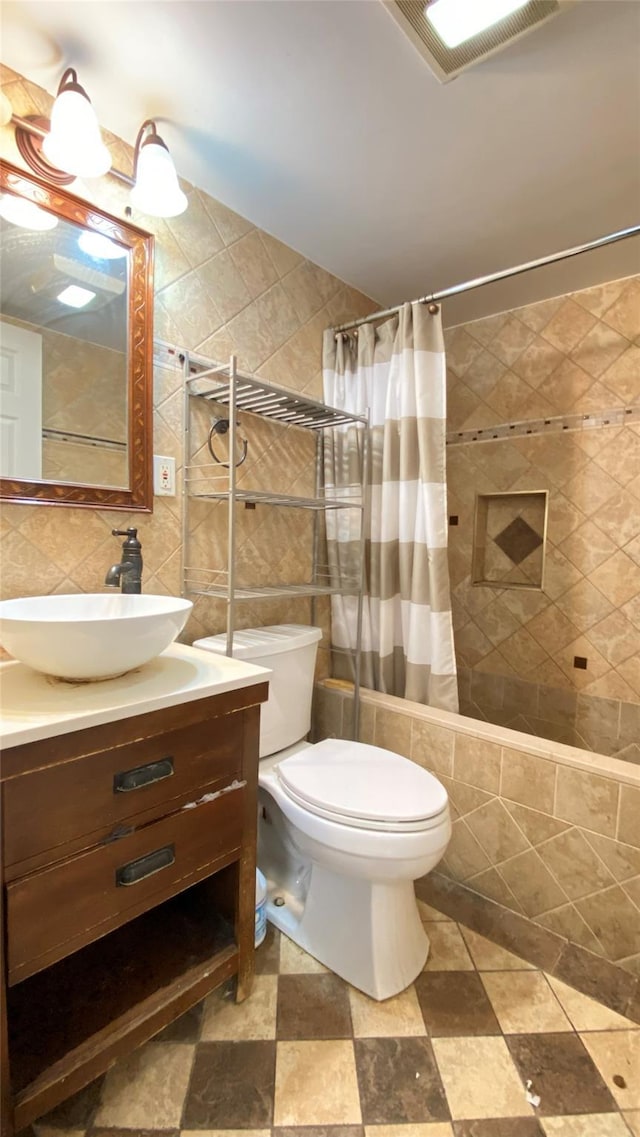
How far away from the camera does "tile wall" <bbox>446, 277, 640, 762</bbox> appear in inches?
72.7

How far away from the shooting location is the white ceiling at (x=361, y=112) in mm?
948

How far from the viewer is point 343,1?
90 centimetres

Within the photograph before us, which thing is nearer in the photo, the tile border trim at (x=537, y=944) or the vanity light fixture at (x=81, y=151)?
the vanity light fixture at (x=81, y=151)

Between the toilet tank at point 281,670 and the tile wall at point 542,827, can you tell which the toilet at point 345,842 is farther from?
the tile wall at point 542,827

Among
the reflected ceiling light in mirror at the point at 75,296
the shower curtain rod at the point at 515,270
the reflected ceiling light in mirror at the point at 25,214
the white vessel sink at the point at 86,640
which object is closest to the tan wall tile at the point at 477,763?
the white vessel sink at the point at 86,640

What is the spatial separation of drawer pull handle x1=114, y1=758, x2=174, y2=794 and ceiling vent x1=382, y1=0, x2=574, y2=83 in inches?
58.5

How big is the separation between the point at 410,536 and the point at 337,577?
1.10 ft

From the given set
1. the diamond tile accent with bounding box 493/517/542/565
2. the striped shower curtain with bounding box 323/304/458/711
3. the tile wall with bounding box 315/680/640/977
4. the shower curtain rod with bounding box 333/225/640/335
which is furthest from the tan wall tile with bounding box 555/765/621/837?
the shower curtain rod with bounding box 333/225/640/335

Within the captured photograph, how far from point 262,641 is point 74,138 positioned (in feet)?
4.14

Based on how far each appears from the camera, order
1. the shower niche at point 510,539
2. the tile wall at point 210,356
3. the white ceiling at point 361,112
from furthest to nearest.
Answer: the shower niche at point 510,539 → the tile wall at point 210,356 → the white ceiling at point 361,112

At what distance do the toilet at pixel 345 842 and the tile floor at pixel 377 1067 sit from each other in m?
0.08

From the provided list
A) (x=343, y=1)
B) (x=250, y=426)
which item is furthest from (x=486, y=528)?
(x=343, y=1)

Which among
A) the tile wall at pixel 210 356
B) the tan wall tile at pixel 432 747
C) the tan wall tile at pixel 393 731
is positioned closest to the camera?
the tile wall at pixel 210 356

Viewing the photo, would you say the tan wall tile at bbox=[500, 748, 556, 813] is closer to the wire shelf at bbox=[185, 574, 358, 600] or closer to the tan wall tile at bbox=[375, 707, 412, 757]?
the tan wall tile at bbox=[375, 707, 412, 757]
